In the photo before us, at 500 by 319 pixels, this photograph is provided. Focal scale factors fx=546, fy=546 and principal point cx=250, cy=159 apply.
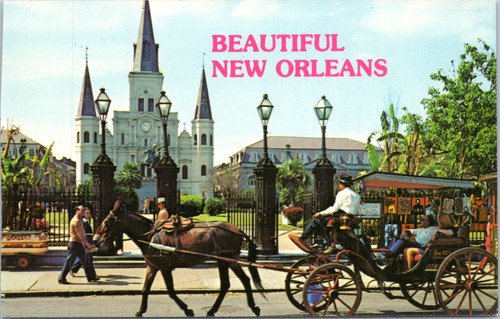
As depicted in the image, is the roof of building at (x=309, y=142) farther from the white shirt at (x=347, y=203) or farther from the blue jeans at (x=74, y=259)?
the blue jeans at (x=74, y=259)

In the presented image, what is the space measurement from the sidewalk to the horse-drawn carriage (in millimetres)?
1221

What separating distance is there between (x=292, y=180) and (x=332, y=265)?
22001 millimetres

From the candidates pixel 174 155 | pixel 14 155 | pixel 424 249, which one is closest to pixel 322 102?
pixel 424 249

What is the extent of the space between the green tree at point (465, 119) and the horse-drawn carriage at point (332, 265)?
3328 millimetres

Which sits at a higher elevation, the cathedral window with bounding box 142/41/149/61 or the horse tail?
the cathedral window with bounding box 142/41/149/61

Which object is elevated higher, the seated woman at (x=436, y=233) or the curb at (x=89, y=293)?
the seated woman at (x=436, y=233)

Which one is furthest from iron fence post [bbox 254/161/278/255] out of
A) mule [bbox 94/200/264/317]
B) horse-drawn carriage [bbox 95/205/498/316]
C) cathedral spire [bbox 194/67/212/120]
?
mule [bbox 94/200/264/317]

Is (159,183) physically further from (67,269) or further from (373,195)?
(373,195)

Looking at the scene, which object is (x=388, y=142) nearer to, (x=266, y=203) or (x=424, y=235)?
(x=266, y=203)

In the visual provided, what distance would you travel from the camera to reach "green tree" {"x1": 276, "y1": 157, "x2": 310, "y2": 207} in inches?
1141

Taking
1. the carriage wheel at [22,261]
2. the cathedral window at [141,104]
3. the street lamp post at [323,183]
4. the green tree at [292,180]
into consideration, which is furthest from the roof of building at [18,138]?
the cathedral window at [141,104]

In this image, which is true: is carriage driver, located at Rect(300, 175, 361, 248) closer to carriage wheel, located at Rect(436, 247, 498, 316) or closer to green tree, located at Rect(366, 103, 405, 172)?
carriage wheel, located at Rect(436, 247, 498, 316)

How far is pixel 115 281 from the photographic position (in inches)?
430

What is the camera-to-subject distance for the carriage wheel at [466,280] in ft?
27.6
